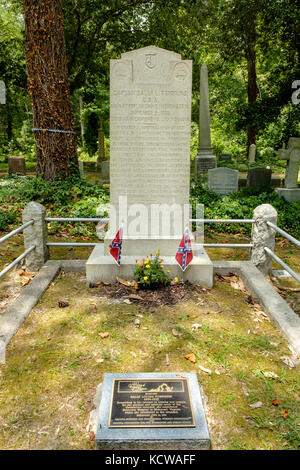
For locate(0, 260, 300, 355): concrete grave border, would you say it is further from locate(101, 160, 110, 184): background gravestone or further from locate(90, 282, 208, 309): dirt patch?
locate(101, 160, 110, 184): background gravestone

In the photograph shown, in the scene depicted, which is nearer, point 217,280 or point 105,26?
point 217,280

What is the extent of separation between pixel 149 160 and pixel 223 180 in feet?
22.5

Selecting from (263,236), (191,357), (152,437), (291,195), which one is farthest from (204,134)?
(152,437)

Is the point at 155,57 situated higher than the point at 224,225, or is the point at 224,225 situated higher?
the point at 155,57

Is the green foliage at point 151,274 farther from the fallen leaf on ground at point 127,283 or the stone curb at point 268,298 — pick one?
the stone curb at point 268,298

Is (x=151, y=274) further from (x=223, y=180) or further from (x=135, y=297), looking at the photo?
(x=223, y=180)

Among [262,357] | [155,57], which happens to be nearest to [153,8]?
[155,57]

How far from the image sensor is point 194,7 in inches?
486

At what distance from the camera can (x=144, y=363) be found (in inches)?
121

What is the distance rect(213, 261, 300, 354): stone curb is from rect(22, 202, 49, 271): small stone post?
269 cm

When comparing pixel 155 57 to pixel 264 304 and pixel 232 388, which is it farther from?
pixel 232 388

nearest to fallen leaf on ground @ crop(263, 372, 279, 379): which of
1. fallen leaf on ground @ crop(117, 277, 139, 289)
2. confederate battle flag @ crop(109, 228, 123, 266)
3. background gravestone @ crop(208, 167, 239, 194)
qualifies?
fallen leaf on ground @ crop(117, 277, 139, 289)

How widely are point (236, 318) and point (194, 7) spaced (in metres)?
12.6

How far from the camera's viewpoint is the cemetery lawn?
2.39 meters
